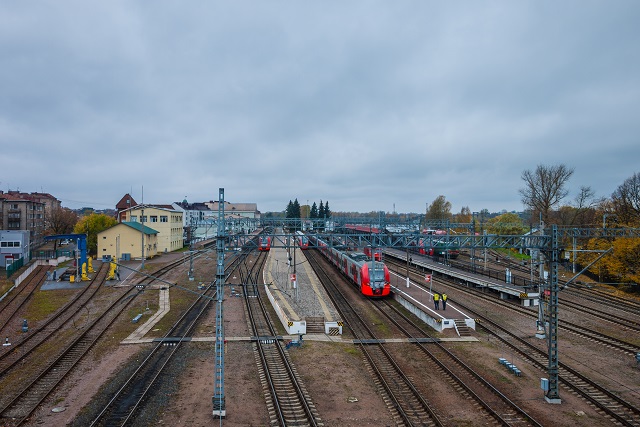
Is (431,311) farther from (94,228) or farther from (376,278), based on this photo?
(94,228)

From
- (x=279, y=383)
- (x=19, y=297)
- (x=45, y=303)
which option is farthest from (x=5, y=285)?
(x=279, y=383)

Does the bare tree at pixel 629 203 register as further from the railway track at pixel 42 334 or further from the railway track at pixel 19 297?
the railway track at pixel 19 297

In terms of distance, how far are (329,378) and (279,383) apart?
190cm

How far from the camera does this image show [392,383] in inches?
595

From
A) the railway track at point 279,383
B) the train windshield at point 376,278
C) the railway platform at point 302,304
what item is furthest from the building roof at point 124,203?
the railway track at point 279,383

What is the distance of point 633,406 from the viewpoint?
42.7 feet

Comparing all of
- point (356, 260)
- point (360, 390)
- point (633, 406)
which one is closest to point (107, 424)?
point (360, 390)

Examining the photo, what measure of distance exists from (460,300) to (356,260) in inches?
337

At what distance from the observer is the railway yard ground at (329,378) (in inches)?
489

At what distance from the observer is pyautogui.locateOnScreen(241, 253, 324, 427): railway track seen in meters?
12.3

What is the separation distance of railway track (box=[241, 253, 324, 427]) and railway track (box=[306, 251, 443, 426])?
2.56m

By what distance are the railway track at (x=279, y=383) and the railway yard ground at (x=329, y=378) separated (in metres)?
0.27

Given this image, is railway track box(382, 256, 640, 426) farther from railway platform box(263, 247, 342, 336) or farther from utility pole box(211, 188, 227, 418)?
utility pole box(211, 188, 227, 418)

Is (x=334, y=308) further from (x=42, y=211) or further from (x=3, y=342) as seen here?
(x=42, y=211)
